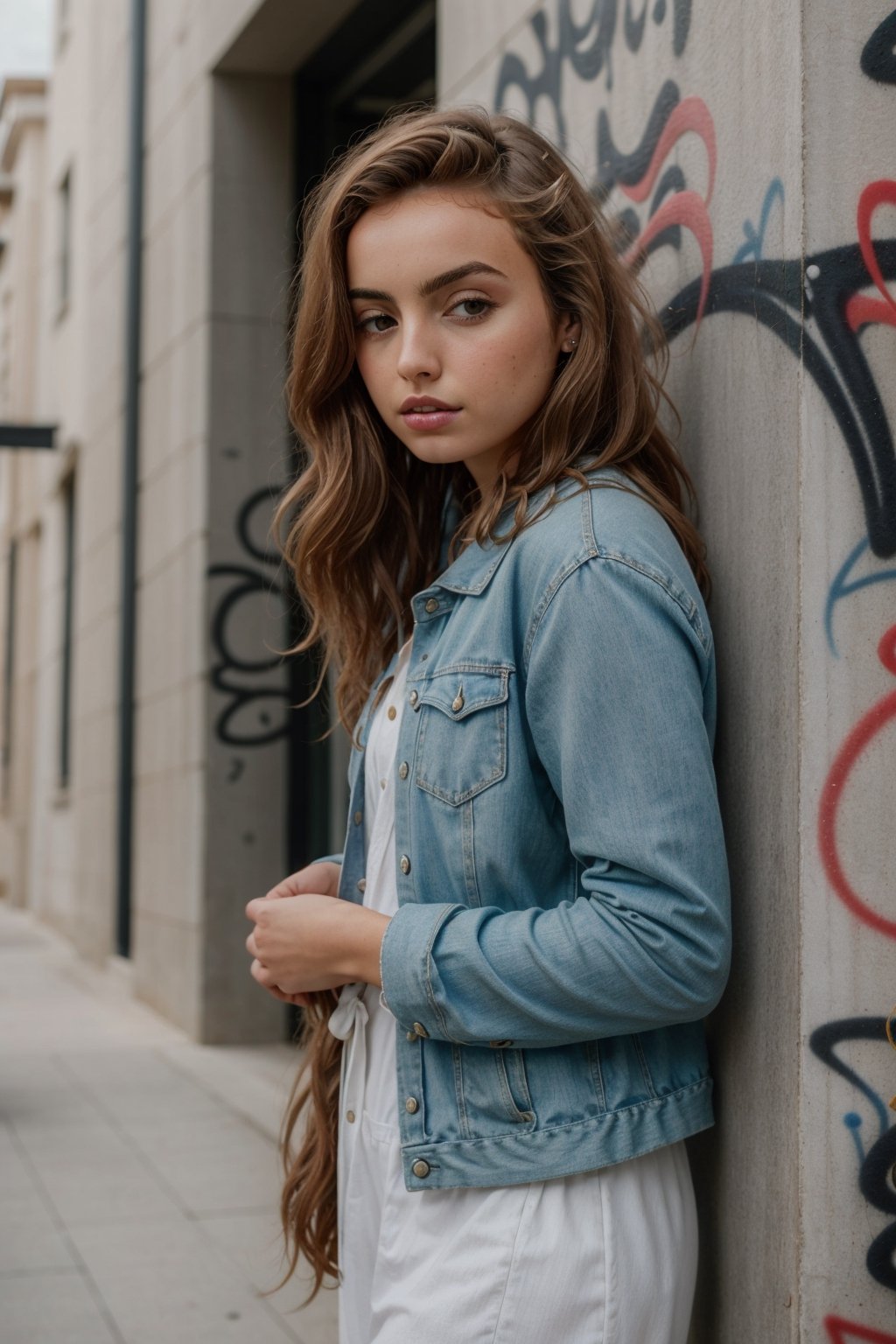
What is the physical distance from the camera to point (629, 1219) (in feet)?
5.50

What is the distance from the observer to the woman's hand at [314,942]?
176cm

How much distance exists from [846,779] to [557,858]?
1.27 ft

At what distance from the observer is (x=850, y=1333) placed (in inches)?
71.5

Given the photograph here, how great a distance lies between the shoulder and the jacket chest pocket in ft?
0.41

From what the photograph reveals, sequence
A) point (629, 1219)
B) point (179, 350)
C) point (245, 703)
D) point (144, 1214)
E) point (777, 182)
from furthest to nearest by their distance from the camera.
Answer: point (179, 350) → point (245, 703) → point (144, 1214) → point (777, 182) → point (629, 1219)

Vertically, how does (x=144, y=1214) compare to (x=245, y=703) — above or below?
below

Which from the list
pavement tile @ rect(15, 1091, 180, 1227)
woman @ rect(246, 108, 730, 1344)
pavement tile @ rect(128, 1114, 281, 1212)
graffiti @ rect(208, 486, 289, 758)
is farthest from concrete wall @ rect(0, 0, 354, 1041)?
woman @ rect(246, 108, 730, 1344)

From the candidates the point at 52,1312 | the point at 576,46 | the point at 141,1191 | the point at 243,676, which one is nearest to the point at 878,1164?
the point at 576,46

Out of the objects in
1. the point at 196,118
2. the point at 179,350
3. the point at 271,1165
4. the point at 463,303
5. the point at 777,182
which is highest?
the point at 196,118

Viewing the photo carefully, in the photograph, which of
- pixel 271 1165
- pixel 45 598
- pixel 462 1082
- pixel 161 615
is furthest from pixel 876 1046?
pixel 45 598

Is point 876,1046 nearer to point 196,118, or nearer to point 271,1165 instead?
point 271,1165

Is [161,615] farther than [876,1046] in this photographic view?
Yes

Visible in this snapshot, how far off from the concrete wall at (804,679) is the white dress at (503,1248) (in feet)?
0.58

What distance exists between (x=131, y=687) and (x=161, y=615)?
1011 millimetres
